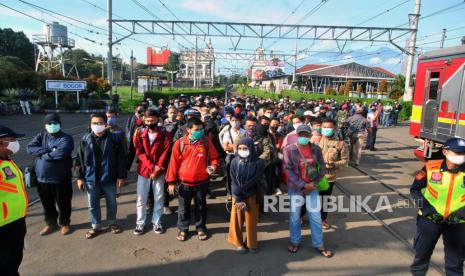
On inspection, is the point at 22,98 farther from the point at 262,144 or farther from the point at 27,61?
the point at 27,61

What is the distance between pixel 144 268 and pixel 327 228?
9.53ft

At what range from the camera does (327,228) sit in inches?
206

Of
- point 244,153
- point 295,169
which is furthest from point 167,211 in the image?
point 295,169

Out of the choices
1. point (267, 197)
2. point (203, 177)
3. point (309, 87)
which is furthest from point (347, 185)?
point (309, 87)

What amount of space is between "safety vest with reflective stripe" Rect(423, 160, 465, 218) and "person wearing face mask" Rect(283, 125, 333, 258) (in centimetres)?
137

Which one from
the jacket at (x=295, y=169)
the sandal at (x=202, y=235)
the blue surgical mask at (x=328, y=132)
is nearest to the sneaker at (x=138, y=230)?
the sandal at (x=202, y=235)

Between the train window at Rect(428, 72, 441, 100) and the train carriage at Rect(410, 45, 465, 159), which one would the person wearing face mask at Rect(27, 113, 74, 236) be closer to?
the train carriage at Rect(410, 45, 465, 159)

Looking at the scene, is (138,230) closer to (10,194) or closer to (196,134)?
(196,134)

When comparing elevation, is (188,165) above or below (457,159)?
below

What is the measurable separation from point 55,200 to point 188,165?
214cm

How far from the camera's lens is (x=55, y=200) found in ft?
16.0

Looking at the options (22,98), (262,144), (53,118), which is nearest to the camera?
(53,118)

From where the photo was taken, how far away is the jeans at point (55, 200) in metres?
4.64

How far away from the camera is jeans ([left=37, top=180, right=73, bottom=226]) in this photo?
464cm
